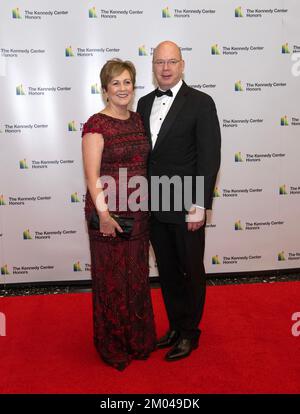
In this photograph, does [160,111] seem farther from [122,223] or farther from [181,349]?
[181,349]

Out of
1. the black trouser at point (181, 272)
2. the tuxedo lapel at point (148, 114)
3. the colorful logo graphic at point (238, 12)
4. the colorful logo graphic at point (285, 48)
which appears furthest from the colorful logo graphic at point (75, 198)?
the colorful logo graphic at point (285, 48)

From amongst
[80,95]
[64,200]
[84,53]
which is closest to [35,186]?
[64,200]

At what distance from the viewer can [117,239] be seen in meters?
2.37

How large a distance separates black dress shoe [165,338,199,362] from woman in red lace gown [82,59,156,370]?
0.41ft

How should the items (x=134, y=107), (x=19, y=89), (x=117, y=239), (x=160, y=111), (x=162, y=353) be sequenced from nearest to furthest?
(x=117, y=239)
(x=160, y=111)
(x=162, y=353)
(x=19, y=89)
(x=134, y=107)

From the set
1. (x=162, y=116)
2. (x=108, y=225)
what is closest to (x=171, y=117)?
(x=162, y=116)

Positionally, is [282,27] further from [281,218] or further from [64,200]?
[64,200]

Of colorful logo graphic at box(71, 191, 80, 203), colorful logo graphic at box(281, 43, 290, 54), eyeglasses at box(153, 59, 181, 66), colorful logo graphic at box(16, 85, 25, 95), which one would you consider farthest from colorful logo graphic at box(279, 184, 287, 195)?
colorful logo graphic at box(16, 85, 25, 95)

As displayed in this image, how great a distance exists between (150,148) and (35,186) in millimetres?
1587

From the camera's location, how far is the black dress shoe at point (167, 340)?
269cm

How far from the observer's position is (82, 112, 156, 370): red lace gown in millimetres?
2297

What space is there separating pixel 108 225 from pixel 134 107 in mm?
1632

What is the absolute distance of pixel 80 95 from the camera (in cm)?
361

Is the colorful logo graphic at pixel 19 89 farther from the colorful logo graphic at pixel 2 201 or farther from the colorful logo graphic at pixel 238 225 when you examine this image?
the colorful logo graphic at pixel 238 225
